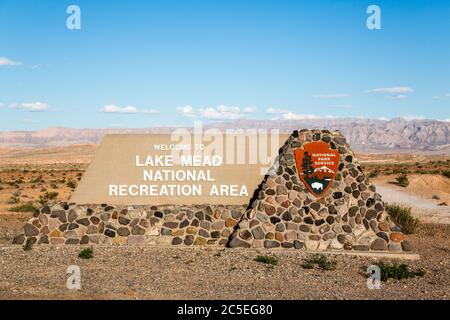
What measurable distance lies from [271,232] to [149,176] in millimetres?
3524

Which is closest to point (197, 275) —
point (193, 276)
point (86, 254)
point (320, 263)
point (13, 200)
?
point (193, 276)

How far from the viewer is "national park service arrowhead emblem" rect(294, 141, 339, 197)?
47.6 feet

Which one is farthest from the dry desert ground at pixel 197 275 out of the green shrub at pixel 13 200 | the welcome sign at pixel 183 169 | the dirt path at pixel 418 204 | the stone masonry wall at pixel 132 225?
the green shrub at pixel 13 200

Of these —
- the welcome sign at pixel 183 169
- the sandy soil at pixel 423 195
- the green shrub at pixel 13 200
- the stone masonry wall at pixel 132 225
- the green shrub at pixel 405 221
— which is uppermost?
the welcome sign at pixel 183 169

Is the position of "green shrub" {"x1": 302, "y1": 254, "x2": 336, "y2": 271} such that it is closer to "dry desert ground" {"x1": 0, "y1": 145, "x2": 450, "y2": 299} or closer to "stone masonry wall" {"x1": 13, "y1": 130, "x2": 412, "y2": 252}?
"dry desert ground" {"x1": 0, "y1": 145, "x2": 450, "y2": 299}

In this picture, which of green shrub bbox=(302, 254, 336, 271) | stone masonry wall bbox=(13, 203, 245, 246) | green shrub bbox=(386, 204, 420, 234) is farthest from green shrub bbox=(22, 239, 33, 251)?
green shrub bbox=(386, 204, 420, 234)

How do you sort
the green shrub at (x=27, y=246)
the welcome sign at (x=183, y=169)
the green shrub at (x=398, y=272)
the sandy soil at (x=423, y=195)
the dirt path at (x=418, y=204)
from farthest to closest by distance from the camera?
the sandy soil at (x=423, y=195), the dirt path at (x=418, y=204), the welcome sign at (x=183, y=169), the green shrub at (x=27, y=246), the green shrub at (x=398, y=272)

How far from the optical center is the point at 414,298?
1016 cm

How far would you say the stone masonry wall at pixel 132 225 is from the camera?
14.4 m

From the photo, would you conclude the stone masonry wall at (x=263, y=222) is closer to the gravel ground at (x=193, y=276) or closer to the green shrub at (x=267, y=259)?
the gravel ground at (x=193, y=276)

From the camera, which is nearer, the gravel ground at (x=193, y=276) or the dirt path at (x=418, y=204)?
the gravel ground at (x=193, y=276)

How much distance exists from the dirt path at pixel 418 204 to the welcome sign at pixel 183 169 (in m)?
10.6

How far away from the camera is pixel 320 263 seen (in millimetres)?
12734
